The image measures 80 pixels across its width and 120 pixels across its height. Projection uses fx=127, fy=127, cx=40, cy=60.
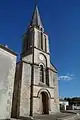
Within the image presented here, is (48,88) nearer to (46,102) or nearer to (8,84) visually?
(46,102)

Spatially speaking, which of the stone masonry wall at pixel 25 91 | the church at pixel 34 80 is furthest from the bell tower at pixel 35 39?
the stone masonry wall at pixel 25 91

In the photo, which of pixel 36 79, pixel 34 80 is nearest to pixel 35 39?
pixel 36 79

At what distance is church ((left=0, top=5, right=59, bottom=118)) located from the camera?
17.0 m

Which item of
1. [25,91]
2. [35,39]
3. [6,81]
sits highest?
[35,39]

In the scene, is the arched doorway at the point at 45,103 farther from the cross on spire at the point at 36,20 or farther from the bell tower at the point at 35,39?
the cross on spire at the point at 36,20

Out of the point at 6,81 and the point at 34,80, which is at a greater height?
the point at 34,80

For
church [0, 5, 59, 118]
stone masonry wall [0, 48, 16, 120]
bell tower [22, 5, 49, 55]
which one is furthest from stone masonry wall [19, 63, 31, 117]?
bell tower [22, 5, 49, 55]

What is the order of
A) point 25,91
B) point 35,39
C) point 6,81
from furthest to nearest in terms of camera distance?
point 35,39, point 25,91, point 6,81

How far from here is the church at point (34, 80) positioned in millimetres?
17000

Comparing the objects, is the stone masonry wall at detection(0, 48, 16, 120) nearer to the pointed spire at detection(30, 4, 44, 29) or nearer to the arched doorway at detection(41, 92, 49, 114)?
the arched doorway at detection(41, 92, 49, 114)

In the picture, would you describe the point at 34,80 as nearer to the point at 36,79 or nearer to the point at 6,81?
the point at 36,79

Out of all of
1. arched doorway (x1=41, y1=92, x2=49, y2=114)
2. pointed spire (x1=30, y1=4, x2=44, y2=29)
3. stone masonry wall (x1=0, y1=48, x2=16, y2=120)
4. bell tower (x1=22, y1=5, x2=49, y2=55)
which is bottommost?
arched doorway (x1=41, y1=92, x2=49, y2=114)

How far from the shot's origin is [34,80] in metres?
19.0

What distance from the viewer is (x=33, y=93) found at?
18.2m
